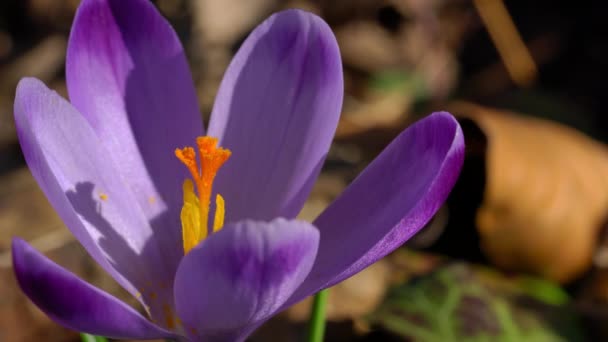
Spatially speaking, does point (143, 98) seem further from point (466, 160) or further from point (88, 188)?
point (466, 160)

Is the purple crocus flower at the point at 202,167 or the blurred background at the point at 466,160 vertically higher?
the purple crocus flower at the point at 202,167

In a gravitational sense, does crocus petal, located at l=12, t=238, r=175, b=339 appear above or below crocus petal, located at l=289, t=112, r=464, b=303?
above

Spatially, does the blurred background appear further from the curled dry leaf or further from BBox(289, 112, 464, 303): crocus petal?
BBox(289, 112, 464, 303): crocus petal

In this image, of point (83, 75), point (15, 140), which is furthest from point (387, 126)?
point (83, 75)

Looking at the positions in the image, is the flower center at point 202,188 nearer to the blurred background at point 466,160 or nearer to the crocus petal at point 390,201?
the crocus petal at point 390,201

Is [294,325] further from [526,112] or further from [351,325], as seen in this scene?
[526,112]

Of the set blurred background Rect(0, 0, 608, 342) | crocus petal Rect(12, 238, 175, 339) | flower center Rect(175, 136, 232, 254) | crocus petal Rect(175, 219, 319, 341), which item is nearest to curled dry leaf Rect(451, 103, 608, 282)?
blurred background Rect(0, 0, 608, 342)

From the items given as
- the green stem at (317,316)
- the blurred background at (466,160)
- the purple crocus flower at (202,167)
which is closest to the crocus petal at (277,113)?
the purple crocus flower at (202,167)
